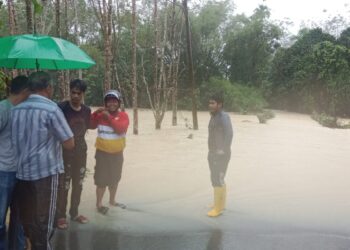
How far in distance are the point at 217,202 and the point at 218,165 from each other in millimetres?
530

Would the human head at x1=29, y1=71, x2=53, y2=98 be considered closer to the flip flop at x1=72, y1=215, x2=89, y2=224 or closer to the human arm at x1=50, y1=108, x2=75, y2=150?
the human arm at x1=50, y1=108, x2=75, y2=150

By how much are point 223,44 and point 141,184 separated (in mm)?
25592

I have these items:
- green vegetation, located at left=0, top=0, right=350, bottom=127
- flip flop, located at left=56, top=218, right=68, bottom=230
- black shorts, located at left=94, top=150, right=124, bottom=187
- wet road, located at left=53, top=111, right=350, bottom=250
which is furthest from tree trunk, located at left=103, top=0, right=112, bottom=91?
green vegetation, located at left=0, top=0, right=350, bottom=127

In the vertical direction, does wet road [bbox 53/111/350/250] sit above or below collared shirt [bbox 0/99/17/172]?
below

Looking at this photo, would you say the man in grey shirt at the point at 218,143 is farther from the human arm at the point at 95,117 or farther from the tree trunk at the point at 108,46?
the tree trunk at the point at 108,46

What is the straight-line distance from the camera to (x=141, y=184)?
7.99 meters

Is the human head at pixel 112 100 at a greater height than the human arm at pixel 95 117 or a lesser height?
greater

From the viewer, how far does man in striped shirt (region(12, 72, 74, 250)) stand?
3756 mm

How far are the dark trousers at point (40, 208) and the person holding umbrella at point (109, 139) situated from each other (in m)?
1.88

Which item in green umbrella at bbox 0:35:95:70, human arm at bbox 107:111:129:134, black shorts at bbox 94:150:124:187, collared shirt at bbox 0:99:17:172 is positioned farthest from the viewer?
black shorts at bbox 94:150:124:187

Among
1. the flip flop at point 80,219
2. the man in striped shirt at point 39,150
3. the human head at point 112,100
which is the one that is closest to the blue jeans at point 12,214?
the man in striped shirt at point 39,150

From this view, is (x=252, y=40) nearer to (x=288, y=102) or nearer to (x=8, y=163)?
(x=288, y=102)

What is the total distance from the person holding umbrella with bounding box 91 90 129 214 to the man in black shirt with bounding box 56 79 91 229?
0.94 feet

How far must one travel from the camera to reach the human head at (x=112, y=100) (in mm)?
5691
